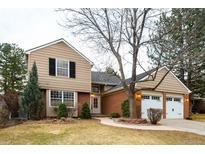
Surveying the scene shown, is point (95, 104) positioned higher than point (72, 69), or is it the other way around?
point (72, 69)

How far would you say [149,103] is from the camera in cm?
2603

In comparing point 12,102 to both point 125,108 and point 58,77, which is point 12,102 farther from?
point 125,108

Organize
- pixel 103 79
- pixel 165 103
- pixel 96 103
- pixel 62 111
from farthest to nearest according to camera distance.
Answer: pixel 103 79
pixel 96 103
pixel 165 103
pixel 62 111

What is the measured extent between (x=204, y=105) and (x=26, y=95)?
976 inches

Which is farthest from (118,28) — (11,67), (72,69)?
(11,67)

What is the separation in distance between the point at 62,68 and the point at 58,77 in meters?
0.74

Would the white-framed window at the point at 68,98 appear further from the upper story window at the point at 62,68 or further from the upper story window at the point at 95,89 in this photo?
the upper story window at the point at 95,89

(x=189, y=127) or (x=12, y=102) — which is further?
(x=12, y=102)

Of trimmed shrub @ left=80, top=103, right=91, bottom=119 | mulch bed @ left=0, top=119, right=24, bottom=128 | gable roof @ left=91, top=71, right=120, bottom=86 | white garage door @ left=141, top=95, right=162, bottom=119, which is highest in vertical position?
gable roof @ left=91, top=71, right=120, bottom=86

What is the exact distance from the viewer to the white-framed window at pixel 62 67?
2381 centimetres

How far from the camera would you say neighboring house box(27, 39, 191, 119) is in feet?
76.4

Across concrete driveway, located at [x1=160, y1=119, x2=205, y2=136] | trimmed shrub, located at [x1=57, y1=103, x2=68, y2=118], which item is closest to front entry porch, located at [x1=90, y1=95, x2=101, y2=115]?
trimmed shrub, located at [x1=57, y1=103, x2=68, y2=118]

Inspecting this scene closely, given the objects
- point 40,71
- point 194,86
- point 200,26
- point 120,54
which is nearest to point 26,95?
point 40,71

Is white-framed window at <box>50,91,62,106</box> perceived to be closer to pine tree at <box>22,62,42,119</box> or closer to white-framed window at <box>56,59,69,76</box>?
white-framed window at <box>56,59,69,76</box>
